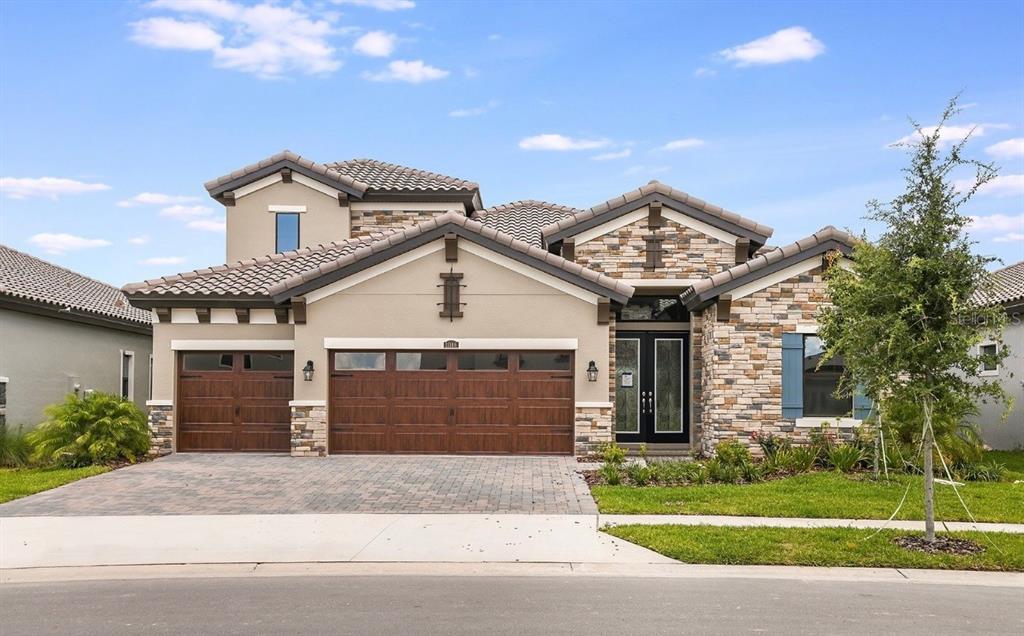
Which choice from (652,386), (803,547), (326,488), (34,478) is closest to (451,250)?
(652,386)

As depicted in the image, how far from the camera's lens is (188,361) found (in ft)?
59.8

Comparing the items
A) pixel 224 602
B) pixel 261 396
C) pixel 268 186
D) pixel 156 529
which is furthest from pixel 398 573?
pixel 268 186

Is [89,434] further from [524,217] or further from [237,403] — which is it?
[524,217]

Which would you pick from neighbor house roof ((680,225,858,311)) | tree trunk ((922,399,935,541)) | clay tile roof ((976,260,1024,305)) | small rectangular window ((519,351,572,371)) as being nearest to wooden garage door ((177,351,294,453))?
small rectangular window ((519,351,572,371))

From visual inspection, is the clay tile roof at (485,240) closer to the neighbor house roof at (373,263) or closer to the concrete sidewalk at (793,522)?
the neighbor house roof at (373,263)

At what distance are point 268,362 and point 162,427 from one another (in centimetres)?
264

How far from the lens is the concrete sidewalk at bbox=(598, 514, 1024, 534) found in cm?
1041

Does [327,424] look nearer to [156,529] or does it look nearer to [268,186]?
[156,529]

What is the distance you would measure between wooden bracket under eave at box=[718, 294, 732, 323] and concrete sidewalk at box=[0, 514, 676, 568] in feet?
23.5

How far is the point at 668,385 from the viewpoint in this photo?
18.7 metres

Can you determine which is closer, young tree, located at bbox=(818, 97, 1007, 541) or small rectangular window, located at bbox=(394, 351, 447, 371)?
young tree, located at bbox=(818, 97, 1007, 541)

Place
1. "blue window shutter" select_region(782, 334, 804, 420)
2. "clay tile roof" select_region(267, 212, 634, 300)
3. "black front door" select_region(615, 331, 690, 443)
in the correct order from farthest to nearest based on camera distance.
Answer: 1. "black front door" select_region(615, 331, 690, 443)
2. "clay tile roof" select_region(267, 212, 634, 300)
3. "blue window shutter" select_region(782, 334, 804, 420)

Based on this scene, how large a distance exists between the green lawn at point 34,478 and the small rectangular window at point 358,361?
4854mm

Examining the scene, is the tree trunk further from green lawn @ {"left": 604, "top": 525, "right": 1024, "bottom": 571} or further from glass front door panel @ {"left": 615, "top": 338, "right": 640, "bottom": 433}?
glass front door panel @ {"left": 615, "top": 338, "right": 640, "bottom": 433}
